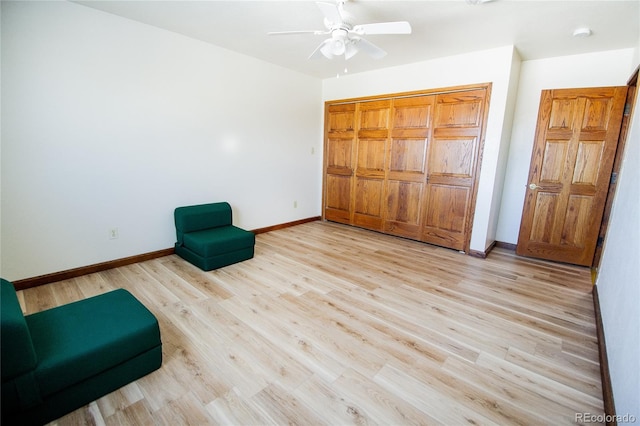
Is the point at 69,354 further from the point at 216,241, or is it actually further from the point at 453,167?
the point at 453,167

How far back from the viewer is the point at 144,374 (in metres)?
1.71

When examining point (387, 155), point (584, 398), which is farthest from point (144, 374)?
point (387, 155)

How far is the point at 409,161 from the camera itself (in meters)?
4.31

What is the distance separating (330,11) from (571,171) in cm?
339

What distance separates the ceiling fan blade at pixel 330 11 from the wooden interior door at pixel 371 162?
94.4 inches

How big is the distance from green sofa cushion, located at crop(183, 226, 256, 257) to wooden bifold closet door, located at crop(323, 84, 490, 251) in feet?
7.47

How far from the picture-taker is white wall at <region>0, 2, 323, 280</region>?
8.24 ft

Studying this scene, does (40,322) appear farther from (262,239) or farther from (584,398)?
(584,398)

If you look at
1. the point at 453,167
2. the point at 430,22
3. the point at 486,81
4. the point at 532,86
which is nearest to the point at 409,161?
the point at 453,167

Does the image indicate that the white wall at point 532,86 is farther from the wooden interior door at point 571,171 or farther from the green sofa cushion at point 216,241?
the green sofa cushion at point 216,241

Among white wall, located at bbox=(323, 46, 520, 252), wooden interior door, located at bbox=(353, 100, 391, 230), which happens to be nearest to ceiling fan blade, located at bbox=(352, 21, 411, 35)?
white wall, located at bbox=(323, 46, 520, 252)

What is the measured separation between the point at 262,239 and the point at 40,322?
2.82 meters

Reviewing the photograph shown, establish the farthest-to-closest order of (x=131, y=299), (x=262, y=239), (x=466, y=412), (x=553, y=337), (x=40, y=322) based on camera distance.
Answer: (x=262, y=239) < (x=553, y=337) < (x=131, y=299) < (x=40, y=322) < (x=466, y=412)

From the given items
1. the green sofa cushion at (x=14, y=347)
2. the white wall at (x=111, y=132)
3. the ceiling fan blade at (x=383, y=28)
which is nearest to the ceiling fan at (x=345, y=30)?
the ceiling fan blade at (x=383, y=28)
